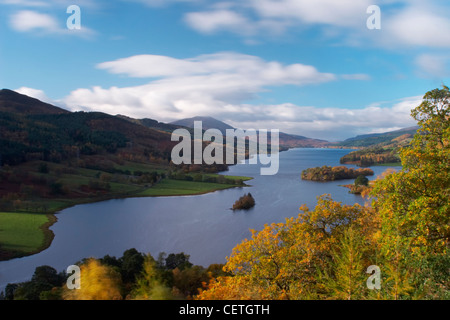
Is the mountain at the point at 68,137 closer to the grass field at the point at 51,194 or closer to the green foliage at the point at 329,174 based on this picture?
the grass field at the point at 51,194

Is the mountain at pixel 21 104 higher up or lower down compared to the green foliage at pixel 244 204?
higher up

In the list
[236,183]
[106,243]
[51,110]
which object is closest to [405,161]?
[106,243]

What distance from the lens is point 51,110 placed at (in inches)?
6363

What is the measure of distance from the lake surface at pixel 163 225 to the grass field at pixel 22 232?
1600 mm

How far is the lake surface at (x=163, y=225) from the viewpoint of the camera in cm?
3047

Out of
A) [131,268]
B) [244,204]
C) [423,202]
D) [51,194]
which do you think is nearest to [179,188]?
[244,204]

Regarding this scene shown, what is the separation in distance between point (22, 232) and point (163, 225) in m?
17.0

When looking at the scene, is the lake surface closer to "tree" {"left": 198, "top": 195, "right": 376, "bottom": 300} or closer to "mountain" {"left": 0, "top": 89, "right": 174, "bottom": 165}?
"tree" {"left": 198, "top": 195, "right": 376, "bottom": 300}

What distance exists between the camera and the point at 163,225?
4209 centimetres

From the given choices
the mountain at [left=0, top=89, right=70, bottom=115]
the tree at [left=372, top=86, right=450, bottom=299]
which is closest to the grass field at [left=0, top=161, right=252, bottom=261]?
the tree at [left=372, top=86, right=450, bottom=299]

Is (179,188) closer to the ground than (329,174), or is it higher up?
closer to the ground

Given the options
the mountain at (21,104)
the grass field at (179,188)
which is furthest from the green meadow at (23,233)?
the mountain at (21,104)

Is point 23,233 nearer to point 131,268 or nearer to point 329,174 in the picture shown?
point 131,268
